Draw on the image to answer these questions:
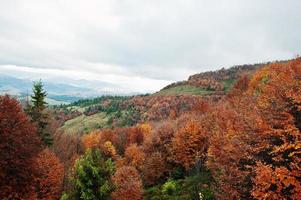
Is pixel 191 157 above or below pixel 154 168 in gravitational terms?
above

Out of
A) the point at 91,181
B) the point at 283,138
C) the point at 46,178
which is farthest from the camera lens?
the point at 91,181

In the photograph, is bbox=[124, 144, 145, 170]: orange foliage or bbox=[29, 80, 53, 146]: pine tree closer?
bbox=[29, 80, 53, 146]: pine tree

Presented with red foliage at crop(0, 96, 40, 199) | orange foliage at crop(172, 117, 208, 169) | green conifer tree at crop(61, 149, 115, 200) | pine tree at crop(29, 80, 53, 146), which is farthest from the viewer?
orange foliage at crop(172, 117, 208, 169)

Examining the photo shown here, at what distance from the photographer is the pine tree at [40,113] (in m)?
63.9

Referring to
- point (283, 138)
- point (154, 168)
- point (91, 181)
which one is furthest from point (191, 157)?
point (283, 138)

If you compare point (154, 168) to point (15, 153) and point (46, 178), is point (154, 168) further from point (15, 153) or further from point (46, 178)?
point (15, 153)

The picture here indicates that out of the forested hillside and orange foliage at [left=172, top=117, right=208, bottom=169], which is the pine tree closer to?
the forested hillside

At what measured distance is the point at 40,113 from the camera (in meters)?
64.0

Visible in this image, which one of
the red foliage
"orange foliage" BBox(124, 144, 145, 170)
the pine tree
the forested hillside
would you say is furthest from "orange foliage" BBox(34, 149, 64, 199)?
"orange foliage" BBox(124, 144, 145, 170)

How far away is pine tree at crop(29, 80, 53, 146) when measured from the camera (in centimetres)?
6391

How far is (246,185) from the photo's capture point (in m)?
34.3

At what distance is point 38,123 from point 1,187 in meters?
22.2

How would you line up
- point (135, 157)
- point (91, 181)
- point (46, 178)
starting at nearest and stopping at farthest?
point (46, 178)
point (91, 181)
point (135, 157)

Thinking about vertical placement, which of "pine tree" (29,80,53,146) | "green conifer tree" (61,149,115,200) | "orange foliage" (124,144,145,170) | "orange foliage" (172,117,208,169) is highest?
"pine tree" (29,80,53,146)
